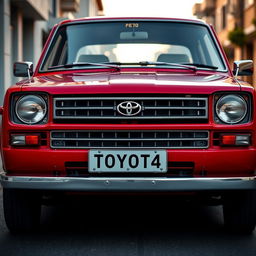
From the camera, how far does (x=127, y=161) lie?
14.4 feet

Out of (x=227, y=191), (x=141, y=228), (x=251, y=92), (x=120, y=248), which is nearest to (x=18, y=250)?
(x=120, y=248)

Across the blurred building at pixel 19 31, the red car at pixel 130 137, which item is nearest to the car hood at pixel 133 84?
the red car at pixel 130 137

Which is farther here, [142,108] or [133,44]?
[133,44]

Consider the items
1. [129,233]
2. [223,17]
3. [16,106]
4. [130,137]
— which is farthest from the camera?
[223,17]

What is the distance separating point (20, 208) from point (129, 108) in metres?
1.07

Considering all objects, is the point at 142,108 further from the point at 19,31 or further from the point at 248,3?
the point at 248,3

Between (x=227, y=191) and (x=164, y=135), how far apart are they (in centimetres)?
58

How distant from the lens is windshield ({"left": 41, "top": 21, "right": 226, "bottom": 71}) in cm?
583

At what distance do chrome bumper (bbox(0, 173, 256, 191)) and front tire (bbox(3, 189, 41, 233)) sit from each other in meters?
0.35

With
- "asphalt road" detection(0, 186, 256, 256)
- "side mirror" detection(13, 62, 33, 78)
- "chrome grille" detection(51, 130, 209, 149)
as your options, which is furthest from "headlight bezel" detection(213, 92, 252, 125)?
"side mirror" detection(13, 62, 33, 78)

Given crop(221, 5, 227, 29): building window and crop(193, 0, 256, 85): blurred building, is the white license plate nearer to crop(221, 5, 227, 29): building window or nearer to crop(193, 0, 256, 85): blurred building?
crop(193, 0, 256, 85): blurred building

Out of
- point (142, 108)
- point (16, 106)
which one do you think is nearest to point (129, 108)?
point (142, 108)

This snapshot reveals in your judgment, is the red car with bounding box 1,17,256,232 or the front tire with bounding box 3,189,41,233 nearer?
the red car with bounding box 1,17,256,232

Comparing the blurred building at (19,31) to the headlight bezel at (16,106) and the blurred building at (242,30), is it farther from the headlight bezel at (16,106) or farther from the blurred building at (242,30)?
the headlight bezel at (16,106)
